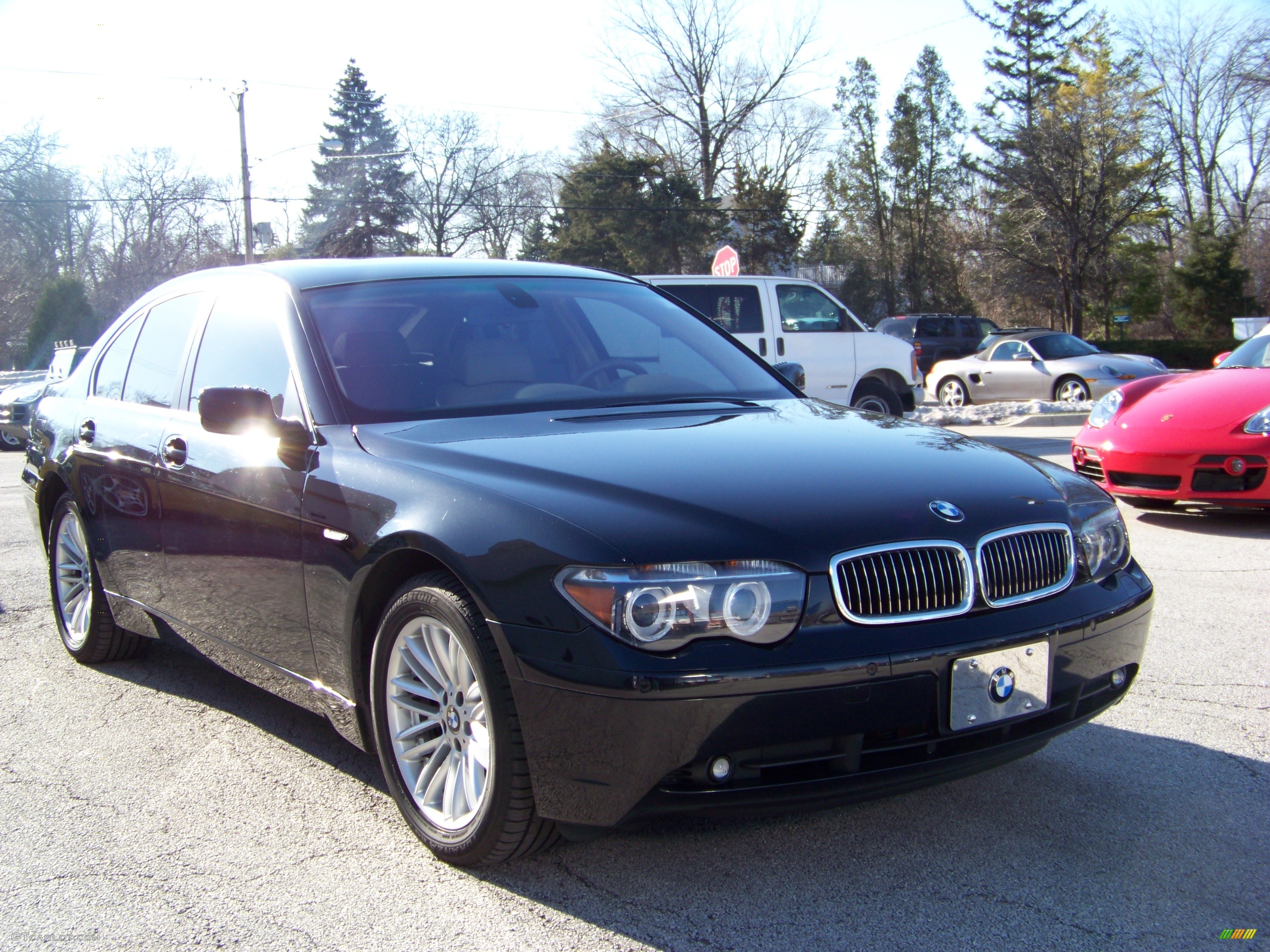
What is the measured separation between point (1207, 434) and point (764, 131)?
42761 mm

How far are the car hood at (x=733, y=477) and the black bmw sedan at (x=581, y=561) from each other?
0.04 feet

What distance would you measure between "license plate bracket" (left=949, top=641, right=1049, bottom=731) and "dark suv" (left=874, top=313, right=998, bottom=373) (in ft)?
92.1

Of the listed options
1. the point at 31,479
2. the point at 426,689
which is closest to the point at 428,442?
the point at 426,689

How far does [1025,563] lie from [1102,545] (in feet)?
1.38

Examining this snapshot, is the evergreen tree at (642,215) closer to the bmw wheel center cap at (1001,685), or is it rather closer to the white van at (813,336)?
the white van at (813,336)

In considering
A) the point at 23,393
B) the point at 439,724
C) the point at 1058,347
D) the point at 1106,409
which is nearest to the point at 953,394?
the point at 1058,347

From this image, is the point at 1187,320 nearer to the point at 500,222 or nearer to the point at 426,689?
the point at 500,222

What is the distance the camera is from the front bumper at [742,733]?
228 centimetres

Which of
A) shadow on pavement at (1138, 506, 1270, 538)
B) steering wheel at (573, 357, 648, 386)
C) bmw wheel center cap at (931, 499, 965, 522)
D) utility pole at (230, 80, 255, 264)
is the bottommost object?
shadow on pavement at (1138, 506, 1270, 538)

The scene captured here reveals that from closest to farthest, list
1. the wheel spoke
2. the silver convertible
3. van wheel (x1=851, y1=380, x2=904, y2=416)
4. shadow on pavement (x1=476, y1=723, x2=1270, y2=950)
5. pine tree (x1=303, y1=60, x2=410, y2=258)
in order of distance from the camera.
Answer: shadow on pavement (x1=476, y1=723, x2=1270, y2=950)
the wheel spoke
van wheel (x1=851, y1=380, x2=904, y2=416)
the silver convertible
pine tree (x1=303, y1=60, x2=410, y2=258)

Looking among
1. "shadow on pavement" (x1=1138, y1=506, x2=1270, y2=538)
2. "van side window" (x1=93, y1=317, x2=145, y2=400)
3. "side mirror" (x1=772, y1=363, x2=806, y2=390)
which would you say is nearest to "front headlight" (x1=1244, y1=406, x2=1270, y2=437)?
"shadow on pavement" (x1=1138, y1=506, x2=1270, y2=538)

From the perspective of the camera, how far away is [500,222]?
187ft

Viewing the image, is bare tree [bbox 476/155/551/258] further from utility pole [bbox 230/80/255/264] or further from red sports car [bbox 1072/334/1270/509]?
red sports car [bbox 1072/334/1270/509]

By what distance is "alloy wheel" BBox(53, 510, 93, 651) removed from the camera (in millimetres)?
4684
